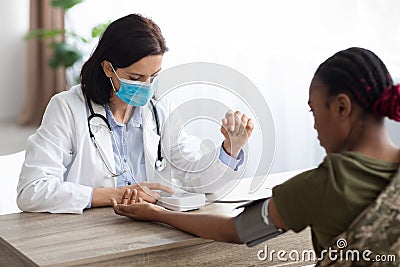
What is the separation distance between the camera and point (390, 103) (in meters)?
1.59

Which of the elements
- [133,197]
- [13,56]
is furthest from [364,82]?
[13,56]

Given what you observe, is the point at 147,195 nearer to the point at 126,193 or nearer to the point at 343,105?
the point at 126,193

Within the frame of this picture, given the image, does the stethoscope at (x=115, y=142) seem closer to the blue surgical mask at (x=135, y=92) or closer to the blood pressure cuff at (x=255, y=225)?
the blue surgical mask at (x=135, y=92)

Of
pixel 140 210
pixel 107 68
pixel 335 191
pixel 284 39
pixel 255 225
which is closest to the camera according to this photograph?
pixel 335 191

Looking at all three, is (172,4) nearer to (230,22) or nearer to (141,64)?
(230,22)

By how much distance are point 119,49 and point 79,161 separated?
349mm

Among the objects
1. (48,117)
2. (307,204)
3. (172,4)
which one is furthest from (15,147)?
(307,204)

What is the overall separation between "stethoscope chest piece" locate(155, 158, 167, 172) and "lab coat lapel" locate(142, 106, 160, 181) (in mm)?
13

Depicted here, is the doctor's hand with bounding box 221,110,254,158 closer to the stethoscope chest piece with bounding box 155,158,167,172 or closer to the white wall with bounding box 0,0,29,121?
the stethoscope chest piece with bounding box 155,158,167,172

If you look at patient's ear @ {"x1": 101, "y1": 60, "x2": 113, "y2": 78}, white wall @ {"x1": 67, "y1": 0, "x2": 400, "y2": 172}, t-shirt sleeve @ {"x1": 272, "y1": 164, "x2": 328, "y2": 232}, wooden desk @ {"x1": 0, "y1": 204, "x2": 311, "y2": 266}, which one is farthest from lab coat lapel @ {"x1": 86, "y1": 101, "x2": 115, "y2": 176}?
white wall @ {"x1": 67, "y1": 0, "x2": 400, "y2": 172}

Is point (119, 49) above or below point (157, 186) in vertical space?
above

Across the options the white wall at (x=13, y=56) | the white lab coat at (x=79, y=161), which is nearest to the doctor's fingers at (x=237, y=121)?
the white lab coat at (x=79, y=161)

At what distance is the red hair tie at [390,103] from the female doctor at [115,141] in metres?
0.72

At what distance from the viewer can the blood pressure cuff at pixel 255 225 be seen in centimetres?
170
